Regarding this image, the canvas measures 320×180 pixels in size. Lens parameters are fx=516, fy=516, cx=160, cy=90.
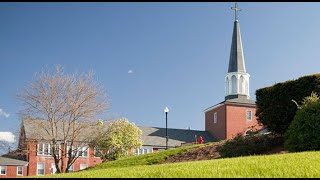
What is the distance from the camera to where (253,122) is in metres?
62.2

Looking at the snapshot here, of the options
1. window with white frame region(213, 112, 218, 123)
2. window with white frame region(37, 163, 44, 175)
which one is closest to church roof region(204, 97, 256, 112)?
window with white frame region(213, 112, 218, 123)

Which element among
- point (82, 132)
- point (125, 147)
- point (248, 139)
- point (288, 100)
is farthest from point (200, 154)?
point (125, 147)

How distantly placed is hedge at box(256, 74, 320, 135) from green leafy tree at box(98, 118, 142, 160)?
25.7m

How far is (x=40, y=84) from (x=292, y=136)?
2497 centimetres

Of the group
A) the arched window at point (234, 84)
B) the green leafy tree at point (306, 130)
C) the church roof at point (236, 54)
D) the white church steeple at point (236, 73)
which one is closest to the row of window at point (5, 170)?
the white church steeple at point (236, 73)

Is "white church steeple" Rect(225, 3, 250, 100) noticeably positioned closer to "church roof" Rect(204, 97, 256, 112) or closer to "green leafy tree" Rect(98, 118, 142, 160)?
"church roof" Rect(204, 97, 256, 112)

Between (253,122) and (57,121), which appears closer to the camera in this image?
(57,121)

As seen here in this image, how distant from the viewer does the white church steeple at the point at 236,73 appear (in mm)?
64000

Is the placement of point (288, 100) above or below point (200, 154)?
above

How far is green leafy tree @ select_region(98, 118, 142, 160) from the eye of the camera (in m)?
46.5

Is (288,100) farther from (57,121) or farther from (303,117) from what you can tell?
(57,121)

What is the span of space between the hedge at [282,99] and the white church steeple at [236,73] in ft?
142

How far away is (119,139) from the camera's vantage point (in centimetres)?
5053

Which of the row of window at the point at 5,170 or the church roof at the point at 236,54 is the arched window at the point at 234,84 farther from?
the row of window at the point at 5,170
